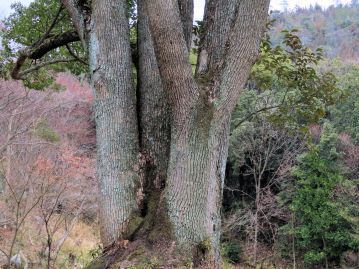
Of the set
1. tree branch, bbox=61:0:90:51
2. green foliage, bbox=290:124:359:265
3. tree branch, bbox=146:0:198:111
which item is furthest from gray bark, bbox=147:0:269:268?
green foliage, bbox=290:124:359:265

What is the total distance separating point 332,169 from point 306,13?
55717 mm

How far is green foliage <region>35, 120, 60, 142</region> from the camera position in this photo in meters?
16.2

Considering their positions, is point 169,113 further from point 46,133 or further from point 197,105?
point 46,133

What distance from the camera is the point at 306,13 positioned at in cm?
6519

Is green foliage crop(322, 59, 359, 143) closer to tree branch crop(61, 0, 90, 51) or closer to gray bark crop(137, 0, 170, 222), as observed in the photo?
gray bark crop(137, 0, 170, 222)

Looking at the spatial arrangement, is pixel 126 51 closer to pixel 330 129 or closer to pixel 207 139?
pixel 207 139

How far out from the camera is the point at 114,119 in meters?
3.04

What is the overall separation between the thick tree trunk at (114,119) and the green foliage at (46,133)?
44.9 feet

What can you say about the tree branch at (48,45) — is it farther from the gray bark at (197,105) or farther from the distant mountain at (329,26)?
the distant mountain at (329,26)

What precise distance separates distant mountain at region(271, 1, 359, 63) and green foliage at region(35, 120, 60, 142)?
2831 cm

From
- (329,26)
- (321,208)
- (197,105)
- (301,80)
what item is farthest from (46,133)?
(329,26)

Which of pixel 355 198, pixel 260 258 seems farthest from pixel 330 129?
pixel 260 258

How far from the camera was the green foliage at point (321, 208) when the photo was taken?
1425 centimetres

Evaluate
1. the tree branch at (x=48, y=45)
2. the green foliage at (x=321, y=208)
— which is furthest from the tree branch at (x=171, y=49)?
the green foliage at (x=321, y=208)
